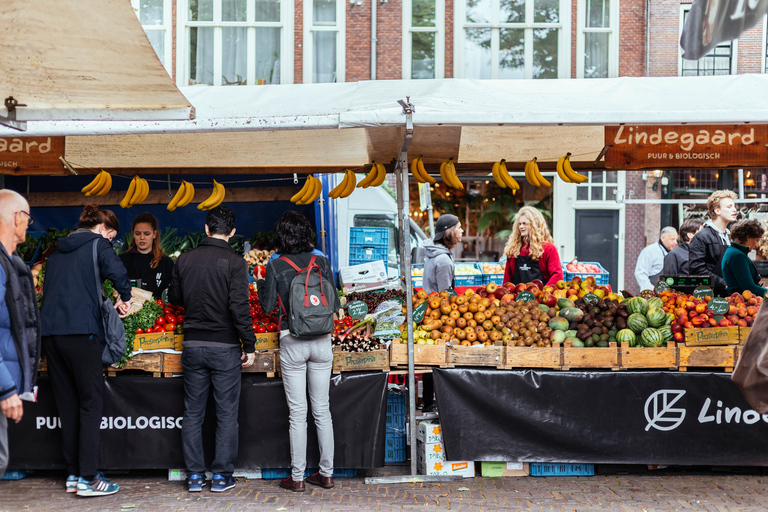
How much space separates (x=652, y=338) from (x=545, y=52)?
12.1m

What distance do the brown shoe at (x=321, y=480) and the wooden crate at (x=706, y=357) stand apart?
266 cm

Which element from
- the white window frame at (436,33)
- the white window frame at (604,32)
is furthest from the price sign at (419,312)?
the white window frame at (604,32)

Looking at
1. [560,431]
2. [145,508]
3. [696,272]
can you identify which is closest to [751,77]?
[696,272]

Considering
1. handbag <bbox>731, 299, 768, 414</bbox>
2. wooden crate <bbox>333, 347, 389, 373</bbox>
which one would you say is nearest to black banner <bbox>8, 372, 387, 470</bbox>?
wooden crate <bbox>333, 347, 389, 373</bbox>

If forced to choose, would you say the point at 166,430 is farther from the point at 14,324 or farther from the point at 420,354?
the point at 420,354

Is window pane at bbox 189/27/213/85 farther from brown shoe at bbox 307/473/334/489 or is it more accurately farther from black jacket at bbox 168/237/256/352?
brown shoe at bbox 307/473/334/489

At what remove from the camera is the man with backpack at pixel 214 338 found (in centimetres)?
453

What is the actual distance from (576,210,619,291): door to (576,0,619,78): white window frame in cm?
326

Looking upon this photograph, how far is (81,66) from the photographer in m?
4.07

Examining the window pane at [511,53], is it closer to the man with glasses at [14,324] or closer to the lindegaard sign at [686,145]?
the lindegaard sign at [686,145]

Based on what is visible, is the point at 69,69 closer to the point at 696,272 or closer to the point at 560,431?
the point at 560,431

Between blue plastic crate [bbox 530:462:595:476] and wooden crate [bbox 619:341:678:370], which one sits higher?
wooden crate [bbox 619:341:678:370]

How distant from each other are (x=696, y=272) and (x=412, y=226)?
553 centimetres

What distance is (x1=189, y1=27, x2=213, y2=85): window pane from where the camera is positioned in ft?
51.0
